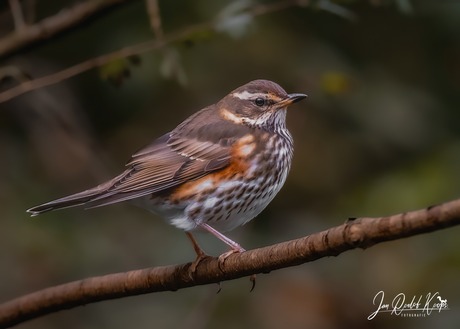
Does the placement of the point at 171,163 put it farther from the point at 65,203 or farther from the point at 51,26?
the point at 51,26

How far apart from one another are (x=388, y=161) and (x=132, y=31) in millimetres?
2130

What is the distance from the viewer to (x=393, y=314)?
6305 millimetres

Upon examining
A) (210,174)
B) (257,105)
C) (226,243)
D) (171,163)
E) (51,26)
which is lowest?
(226,243)

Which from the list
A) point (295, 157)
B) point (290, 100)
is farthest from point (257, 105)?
point (295, 157)

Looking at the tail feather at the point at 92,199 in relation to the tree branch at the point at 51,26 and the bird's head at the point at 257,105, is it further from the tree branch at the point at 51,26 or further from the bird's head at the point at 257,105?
the tree branch at the point at 51,26

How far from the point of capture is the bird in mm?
4906

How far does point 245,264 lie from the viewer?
13.0 feet

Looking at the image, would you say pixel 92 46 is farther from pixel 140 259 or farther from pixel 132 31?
pixel 140 259

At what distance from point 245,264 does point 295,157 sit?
151 inches

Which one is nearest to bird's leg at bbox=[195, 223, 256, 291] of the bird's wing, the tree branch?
the bird's wing

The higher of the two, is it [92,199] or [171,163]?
[171,163]

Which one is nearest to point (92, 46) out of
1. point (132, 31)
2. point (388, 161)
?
point (132, 31)

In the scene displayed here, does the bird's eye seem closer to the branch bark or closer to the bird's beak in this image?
the bird's beak

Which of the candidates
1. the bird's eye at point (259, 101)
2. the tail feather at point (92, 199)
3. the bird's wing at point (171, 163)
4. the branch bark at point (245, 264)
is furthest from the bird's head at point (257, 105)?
the branch bark at point (245, 264)
